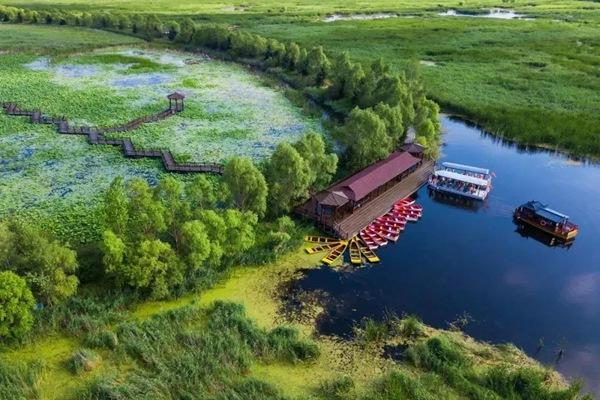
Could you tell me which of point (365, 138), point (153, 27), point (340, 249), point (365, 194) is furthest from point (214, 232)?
point (153, 27)

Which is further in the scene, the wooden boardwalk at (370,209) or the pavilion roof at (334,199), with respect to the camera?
the wooden boardwalk at (370,209)

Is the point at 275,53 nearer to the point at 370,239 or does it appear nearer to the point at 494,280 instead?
the point at 370,239

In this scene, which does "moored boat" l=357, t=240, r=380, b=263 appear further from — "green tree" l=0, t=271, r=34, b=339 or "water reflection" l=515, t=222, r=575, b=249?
"green tree" l=0, t=271, r=34, b=339

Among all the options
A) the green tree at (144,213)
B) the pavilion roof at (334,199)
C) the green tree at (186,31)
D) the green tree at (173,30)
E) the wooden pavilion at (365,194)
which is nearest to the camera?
the green tree at (144,213)

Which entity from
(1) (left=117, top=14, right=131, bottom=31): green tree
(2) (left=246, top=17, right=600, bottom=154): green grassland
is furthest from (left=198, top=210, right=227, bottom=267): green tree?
(1) (left=117, top=14, right=131, bottom=31): green tree

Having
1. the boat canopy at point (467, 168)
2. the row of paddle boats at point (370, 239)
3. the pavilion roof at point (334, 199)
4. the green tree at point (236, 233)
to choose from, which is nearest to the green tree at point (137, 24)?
the boat canopy at point (467, 168)

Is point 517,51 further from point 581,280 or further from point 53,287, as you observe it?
point 53,287

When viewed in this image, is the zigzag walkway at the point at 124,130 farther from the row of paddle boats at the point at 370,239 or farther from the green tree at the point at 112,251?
the green tree at the point at 112,251
